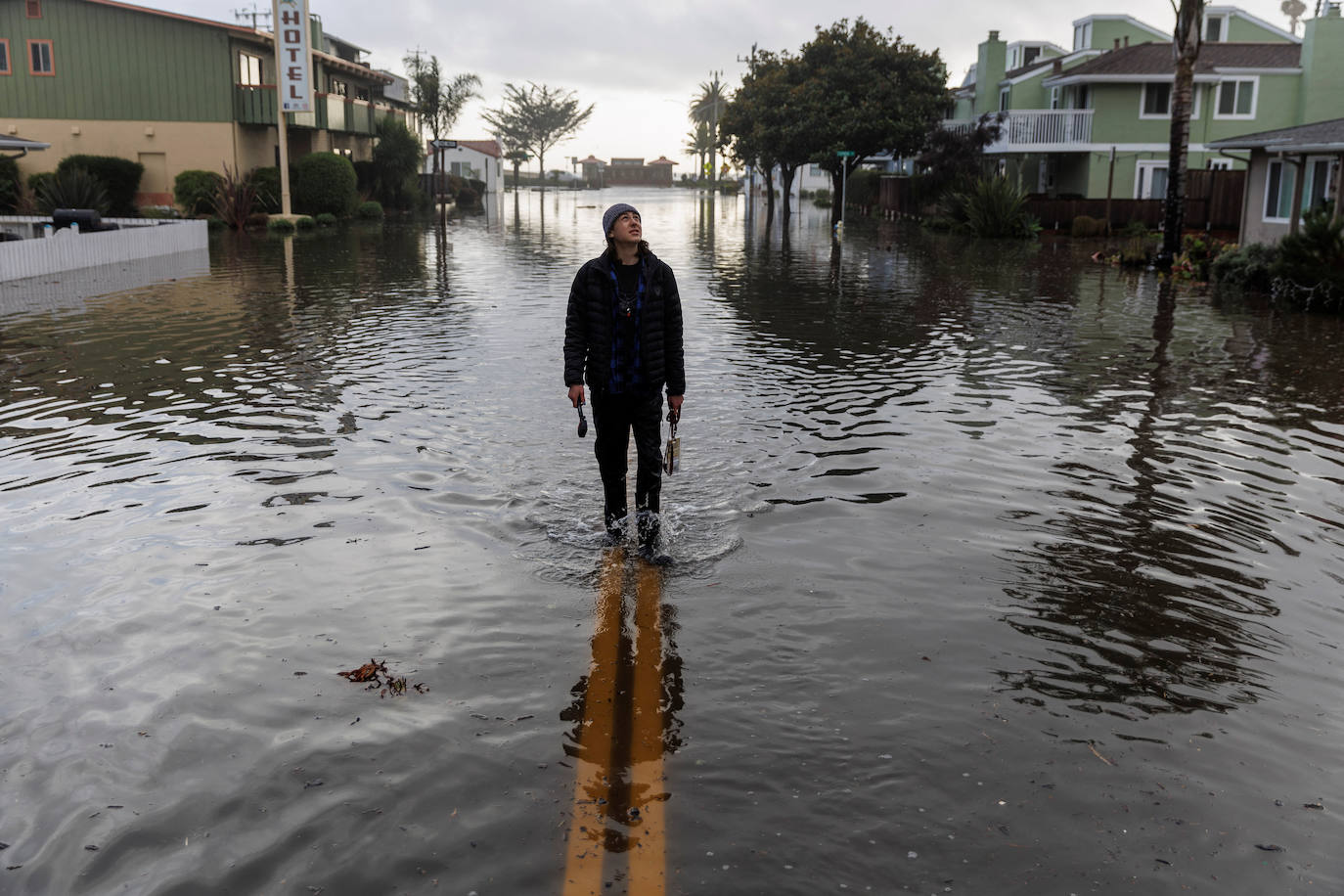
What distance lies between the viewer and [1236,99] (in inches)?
1740

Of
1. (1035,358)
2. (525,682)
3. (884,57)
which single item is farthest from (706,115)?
(525,682)

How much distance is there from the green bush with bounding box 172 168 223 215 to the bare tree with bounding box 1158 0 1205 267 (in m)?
29.8

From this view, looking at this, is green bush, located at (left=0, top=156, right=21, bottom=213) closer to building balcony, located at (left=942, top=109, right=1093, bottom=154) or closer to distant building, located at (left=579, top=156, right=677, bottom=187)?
building balcony, located at (left=942, top=109, right=1093, bottom=154)

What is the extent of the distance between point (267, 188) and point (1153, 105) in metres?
32.5

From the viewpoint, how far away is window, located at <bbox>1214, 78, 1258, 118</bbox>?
144 ft

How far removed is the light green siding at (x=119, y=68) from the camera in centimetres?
4172

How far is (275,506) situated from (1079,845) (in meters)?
5.66

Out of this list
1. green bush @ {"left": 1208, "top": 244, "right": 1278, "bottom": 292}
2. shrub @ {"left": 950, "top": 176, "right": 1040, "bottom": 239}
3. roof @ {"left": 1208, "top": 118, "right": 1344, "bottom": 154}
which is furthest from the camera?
shrub @ {"left": 950, "top": 176, "right": 1040, "bottom": 239}

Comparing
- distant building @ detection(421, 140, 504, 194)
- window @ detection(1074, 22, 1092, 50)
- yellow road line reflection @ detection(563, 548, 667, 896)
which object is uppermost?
window @ detection(1074, 22, 1092, 50)

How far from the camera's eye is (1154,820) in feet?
13.6

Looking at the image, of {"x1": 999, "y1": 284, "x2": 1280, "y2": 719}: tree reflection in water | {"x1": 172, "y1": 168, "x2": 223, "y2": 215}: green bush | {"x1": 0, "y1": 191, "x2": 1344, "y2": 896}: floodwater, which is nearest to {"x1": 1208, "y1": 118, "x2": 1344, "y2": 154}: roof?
{"x1": 0, "y1": 191, "x2": 1344, "y2": 896}: floodwater

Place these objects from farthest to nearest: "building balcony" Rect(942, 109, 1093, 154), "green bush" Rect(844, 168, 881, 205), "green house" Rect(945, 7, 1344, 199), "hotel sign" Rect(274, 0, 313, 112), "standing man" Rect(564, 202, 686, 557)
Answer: "green bush" Rect(844, 168, 881, 205)
"building balcony" Rect(942, 109, 1093, 154)
"green house" Rect(945, 7, 1344, 199)
"hotel sign" Rect(274, 0, 313, 112)
"standing man" Rect(564, 202, 686, 557)

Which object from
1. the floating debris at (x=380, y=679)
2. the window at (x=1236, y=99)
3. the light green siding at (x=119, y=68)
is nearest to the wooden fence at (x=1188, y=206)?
the window at (x=1236, y=99)

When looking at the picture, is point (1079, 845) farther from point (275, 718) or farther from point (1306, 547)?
point (1306, 547)
